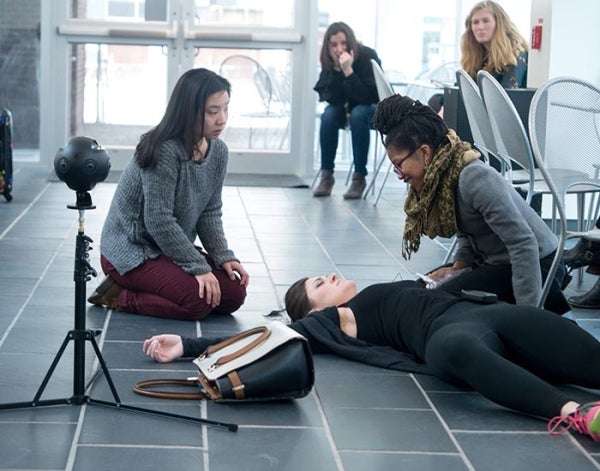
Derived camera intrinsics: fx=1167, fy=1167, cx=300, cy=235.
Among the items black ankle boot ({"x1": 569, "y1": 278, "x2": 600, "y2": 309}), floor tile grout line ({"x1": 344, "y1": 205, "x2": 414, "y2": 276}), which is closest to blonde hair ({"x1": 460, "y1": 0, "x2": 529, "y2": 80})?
floor tile grout line ({"x1": 344, "y1": 205, "x2": 414, "y2": 276})

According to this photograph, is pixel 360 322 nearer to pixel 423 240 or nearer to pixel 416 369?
pixel 416 369

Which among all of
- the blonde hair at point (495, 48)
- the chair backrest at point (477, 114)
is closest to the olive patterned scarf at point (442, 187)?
the chair backrest at point (477, 114)

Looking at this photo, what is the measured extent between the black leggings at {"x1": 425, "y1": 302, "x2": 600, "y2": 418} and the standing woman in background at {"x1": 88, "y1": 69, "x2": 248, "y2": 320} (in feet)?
3.59

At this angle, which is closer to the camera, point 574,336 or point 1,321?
point 574,336

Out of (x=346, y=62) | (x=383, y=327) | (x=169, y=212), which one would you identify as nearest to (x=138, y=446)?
(x=383, y=327)

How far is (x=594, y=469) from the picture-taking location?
2.52m

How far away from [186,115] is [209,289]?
1.91ft

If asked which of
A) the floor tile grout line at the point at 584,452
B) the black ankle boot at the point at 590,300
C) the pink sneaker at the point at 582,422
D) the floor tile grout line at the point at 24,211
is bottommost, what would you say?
the floor tile grout line at the point at 24,211

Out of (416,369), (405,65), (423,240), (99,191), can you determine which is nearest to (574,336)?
(416,369)

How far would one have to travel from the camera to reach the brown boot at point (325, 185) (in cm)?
730

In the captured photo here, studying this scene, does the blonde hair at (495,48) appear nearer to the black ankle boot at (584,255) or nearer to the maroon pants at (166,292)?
the black ankle boot at (584,255)

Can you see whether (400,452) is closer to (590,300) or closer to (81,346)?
(81,346)

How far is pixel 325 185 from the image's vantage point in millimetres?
7340

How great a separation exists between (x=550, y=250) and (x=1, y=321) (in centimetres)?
175
